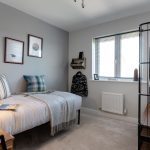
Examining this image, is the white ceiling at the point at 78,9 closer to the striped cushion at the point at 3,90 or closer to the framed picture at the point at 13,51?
the framed picture at the point at 13,51

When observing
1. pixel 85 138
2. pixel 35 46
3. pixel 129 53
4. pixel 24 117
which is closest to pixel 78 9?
pixel 35 46

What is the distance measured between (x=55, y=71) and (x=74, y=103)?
4.60 feet

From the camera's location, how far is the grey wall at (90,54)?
2976 millimetres

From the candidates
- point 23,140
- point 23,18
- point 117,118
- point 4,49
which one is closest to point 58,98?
point 23,140

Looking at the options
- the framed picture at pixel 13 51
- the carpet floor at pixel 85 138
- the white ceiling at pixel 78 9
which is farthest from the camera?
the framed picture at pixel 13 51

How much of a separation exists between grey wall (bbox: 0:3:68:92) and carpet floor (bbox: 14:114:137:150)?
109cm

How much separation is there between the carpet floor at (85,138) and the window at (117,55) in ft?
→ 4.12

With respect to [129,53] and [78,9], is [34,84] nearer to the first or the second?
[78,9]

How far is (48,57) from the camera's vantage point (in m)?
3.49

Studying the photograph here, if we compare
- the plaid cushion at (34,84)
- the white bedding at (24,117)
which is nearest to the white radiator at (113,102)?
the plaid cushion at (34,84)

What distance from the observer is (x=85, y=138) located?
222 centimetres

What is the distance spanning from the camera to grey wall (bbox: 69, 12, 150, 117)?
2976 millimetres

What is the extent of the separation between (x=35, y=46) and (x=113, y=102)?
87.5 inches

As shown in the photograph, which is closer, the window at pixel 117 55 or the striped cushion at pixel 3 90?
the striped cushion at pixel 3 90
